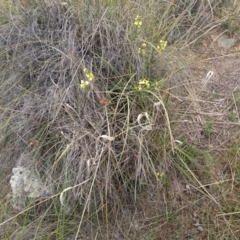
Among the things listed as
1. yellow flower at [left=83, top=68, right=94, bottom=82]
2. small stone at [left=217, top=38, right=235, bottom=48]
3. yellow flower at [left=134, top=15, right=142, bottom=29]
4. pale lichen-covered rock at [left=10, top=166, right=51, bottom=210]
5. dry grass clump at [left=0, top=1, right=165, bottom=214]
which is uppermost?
yellow flower at [left=134, top=15, right=142, bottom=29]

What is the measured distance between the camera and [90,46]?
1.96 metres

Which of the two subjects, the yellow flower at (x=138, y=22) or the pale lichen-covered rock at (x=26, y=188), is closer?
the pale lichen-covered rock at (x=26, y=188)

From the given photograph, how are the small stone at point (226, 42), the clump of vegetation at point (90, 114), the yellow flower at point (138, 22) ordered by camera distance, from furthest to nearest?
1. the small stone at point (226, 42)
2. the yellow flower at point (138, 22)
3. the clump of vegetation at point (90, 114)

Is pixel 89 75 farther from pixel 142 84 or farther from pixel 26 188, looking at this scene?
pixel 26 188

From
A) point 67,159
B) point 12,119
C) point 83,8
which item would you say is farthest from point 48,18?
point 67,159

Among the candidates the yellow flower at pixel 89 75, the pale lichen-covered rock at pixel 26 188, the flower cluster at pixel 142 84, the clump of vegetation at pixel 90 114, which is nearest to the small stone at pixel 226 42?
the clump of vegetation at pixel 90 114

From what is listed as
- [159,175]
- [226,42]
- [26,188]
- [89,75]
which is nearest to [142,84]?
[89,75]

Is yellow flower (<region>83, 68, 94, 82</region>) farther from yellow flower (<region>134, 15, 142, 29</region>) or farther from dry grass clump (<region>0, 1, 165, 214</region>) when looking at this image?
yellow flower (<region>134, 15, 142, 29</region>)

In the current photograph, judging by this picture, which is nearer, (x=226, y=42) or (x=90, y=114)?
(x=90, y=114)

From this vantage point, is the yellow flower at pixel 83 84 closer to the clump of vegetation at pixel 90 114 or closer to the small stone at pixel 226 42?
the clump of vegetation at pixel 90 114

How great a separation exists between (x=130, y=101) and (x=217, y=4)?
Result: 1.02m

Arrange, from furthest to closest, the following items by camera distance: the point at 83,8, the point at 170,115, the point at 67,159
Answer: the point at 83,8
the point at 170,115
the point at 67,159

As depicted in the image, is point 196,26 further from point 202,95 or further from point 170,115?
point 170,115

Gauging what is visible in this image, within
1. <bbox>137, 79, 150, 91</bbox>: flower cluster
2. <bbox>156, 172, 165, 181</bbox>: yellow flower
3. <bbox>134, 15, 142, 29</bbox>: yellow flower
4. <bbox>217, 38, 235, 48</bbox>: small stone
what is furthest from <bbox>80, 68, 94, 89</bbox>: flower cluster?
<bbox>217, 38, 235, 48</bbox>: small stone
